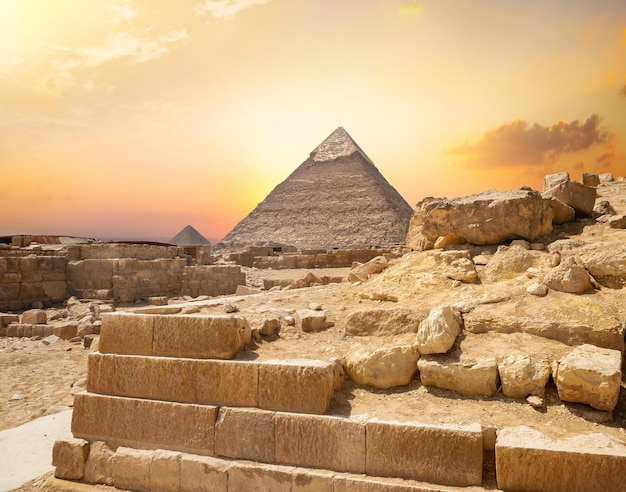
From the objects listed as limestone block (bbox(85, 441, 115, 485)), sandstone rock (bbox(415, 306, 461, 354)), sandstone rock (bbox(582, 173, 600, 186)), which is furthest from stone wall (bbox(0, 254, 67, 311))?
sandstone rock (bbox(582, 173, 600, 186))

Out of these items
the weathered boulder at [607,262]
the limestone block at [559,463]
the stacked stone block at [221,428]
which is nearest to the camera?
the limestone block at [559,463]

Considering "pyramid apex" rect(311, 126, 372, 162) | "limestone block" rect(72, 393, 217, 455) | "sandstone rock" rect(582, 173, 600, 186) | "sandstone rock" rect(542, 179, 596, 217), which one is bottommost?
"limestone block" rect(72, 393, 217, 455)

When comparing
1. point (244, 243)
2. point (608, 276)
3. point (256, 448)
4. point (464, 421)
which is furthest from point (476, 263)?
point (244, 243)

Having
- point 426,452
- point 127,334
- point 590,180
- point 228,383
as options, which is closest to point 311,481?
point 426,452

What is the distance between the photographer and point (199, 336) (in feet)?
10.9

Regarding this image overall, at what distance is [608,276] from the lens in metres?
3.40

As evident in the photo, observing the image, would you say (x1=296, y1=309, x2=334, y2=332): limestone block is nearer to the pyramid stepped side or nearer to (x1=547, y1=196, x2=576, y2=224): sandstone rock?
the pyramid stepped side

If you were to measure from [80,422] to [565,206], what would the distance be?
4.99 metres

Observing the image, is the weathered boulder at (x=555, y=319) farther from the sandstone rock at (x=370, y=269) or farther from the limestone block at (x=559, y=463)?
the sandstone rock at (x=370, y=269)

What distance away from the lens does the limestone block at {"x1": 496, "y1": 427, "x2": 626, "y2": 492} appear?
7.18 feet

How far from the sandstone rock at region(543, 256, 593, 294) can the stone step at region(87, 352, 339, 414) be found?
73.6 inches

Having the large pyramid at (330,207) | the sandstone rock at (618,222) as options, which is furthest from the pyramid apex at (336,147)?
the sandstone rock at (618,222)

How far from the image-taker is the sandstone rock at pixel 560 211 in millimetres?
4523

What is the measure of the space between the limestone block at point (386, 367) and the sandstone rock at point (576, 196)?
285 centimetres
